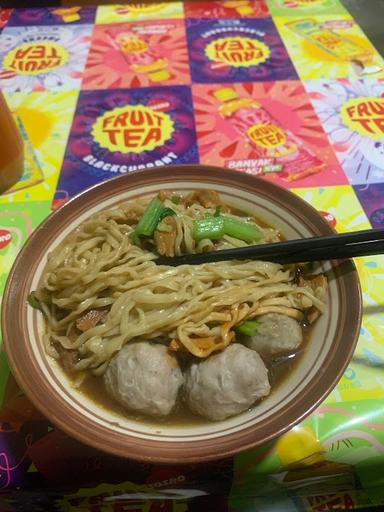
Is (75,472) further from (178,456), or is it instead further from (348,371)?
(348,371)

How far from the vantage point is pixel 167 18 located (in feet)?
10.5

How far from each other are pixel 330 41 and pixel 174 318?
2.40 metres

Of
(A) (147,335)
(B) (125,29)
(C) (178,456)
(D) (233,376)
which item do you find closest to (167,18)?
(B) (125,29)

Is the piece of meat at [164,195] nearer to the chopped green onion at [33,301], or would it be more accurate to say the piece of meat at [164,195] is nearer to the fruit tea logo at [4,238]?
the chopped green onion at [33,301]

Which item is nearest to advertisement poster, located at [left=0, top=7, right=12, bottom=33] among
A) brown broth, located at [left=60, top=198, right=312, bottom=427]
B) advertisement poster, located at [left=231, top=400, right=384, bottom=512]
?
brown broth, located at [left=60, top=198, right=312, bottom=427]

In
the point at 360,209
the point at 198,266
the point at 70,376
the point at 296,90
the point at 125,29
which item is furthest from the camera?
the point at 125,29

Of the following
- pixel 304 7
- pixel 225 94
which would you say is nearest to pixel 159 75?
pixel 225 94

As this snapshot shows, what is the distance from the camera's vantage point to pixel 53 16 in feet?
10.7

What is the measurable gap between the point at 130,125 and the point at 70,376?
1.52m

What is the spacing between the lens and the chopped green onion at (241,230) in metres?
1.59

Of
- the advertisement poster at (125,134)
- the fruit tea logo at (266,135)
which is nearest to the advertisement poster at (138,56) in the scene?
the advertisement poster at (125,134)

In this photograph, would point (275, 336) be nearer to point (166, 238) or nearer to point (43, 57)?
point (166, 238)

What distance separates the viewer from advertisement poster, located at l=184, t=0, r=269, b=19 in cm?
322

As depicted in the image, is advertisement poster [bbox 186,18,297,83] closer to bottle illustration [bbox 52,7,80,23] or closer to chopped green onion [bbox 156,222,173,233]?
bottle illustration [bbox 52,7,80,23]
